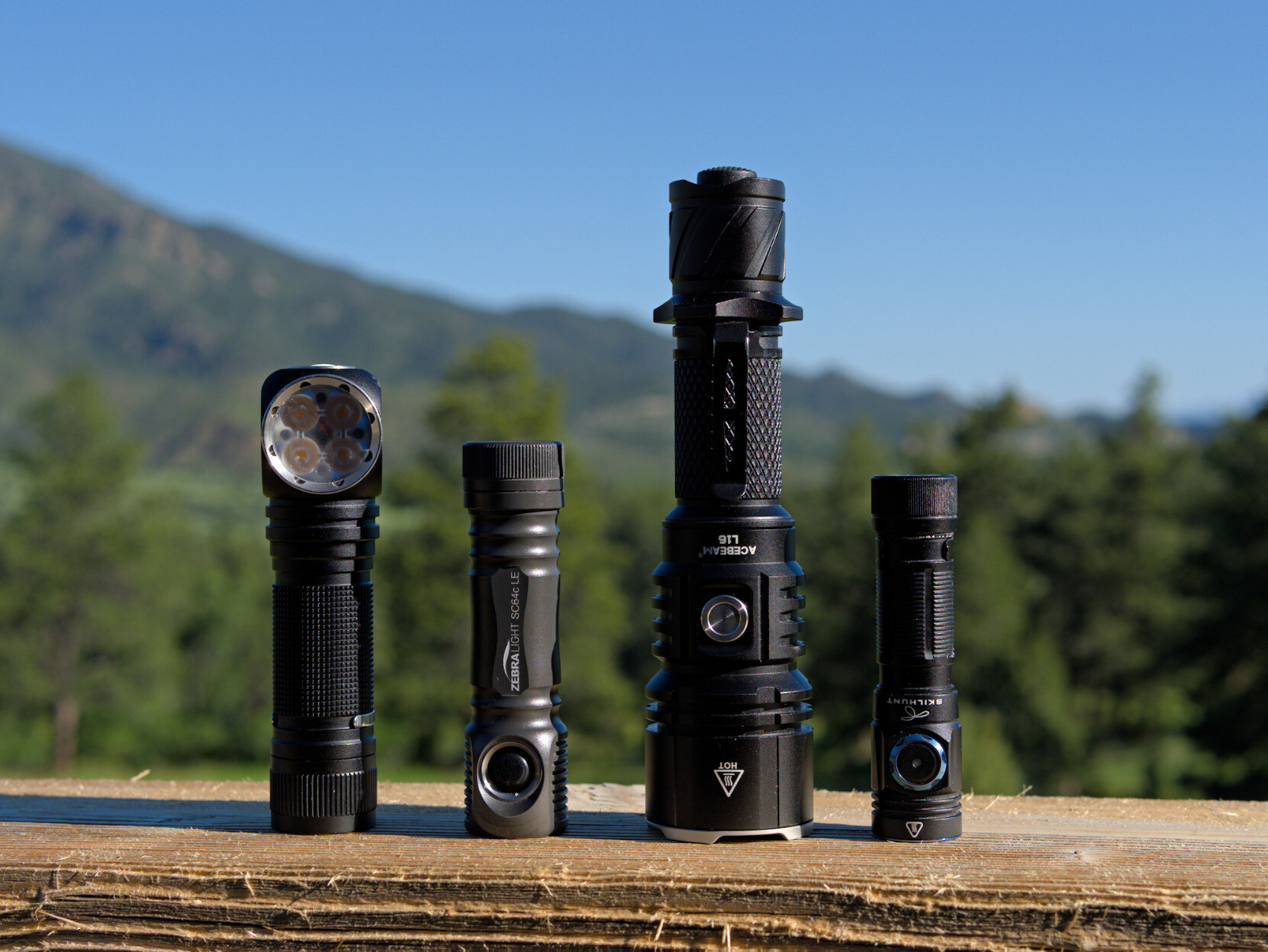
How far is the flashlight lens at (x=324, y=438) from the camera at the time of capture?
4.04 m

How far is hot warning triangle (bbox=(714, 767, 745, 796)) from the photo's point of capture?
3.94 m

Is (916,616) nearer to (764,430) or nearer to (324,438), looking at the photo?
(764,430)

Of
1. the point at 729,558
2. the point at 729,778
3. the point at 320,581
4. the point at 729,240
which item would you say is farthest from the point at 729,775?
the point at 729,240

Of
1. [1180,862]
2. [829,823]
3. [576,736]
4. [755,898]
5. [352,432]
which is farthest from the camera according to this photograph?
[576,736]

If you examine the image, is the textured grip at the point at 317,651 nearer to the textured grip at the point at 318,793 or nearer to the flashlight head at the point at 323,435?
the textured grip at the point at 318,793

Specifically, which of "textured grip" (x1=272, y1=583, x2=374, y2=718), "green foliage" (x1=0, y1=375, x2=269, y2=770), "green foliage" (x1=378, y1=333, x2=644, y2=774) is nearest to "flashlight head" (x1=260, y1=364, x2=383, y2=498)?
"textured grip" (x1=272, y1=583, x2=374, y2=718)

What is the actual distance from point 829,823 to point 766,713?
67 cm

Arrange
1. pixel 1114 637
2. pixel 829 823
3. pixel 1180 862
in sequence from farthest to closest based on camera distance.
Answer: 1. pixel 1114 637
2. pixel 829 823
3. pixel 1180 862

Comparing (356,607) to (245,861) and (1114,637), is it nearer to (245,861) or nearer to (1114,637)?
(245,861)

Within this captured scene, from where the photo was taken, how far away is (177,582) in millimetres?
48719

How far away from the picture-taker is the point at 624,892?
3.56m

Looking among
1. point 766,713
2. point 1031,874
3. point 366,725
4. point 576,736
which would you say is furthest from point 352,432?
point 576,736

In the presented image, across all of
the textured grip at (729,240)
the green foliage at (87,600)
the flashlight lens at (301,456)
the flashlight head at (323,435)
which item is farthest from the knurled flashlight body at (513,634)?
the green foliage at (87,600)

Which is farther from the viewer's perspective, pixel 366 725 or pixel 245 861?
pixel 366 725
